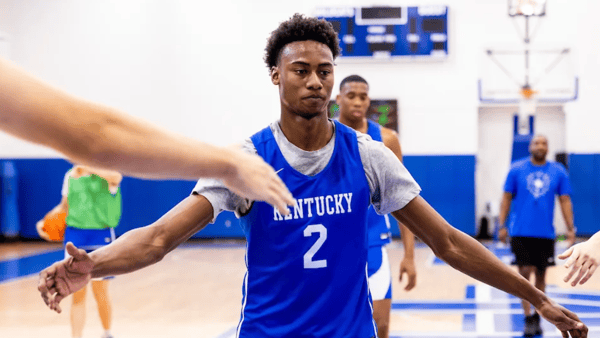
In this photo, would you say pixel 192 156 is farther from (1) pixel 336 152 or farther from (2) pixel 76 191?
(2) pixel 76 191

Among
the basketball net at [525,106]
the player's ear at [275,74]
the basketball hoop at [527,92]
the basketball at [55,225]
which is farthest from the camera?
the basketball hoop at [527,92]

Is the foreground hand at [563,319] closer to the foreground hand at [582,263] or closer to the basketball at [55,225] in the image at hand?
the foreground hand at [582,263]

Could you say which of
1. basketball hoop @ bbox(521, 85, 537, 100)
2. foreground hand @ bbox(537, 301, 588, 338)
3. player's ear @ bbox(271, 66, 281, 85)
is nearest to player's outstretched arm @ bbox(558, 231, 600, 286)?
foreground hand @ bbox(537, 301, 588, 338)

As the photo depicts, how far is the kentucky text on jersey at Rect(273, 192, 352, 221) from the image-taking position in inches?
94.3

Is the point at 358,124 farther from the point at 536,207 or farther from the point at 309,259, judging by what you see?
the point at 536,207

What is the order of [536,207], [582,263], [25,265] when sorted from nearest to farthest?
[582,263] < [536,207] < [25,265]

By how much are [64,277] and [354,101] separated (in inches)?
139

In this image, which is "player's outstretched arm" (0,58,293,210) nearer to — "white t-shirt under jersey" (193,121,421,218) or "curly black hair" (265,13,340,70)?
"white t-shirt under jersey" (193,121,421,218)

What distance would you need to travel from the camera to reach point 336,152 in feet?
8.27

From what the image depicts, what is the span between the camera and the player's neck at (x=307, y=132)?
257cm

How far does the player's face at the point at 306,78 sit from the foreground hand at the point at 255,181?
104 centimetres

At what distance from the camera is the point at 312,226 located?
240cm

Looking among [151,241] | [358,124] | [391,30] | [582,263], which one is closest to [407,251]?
[358,124]

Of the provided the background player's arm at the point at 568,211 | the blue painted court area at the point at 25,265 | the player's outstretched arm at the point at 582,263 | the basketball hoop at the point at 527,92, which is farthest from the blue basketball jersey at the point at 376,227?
the basketball hoop at the point at 527,92
